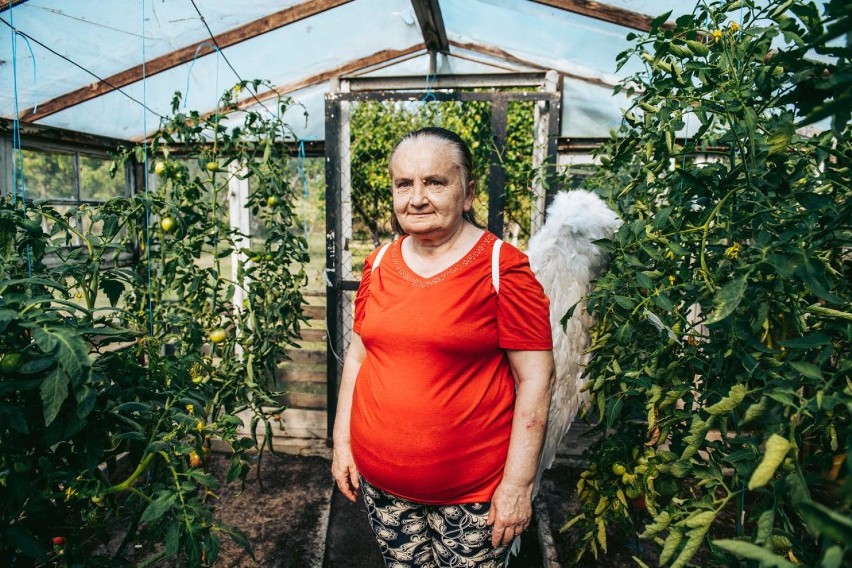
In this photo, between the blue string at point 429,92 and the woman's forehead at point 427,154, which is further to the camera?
the blue string at point 429,92

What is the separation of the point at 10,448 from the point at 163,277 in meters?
1.48

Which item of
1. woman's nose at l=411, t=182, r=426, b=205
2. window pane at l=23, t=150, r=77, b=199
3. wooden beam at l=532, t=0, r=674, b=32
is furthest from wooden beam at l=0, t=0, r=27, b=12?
wooden beam at l=532, t=0, r=674, b=32

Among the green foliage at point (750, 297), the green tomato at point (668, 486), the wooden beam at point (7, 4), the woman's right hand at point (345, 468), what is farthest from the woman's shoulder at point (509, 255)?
the wooden beam at point (7, 4)

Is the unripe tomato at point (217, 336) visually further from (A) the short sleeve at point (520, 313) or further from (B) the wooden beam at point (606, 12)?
(B) the wooden beam at point (606, 12)

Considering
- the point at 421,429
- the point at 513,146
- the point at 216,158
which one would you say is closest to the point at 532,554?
the point at 421,429

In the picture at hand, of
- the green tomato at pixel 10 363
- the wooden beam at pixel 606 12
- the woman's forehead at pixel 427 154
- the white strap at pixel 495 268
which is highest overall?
the wooden beam at pixel 606 12

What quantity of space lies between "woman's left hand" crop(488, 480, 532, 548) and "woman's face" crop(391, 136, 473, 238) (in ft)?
2.32

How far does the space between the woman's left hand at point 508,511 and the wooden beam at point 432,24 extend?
8.94ft

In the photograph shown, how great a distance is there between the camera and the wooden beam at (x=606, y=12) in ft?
8.48

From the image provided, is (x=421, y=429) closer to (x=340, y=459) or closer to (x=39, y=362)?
(x=340, y=459)

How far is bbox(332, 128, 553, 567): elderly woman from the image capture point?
1.27m

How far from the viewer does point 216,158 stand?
2.24 metres

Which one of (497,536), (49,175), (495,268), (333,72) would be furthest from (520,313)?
(49,175)

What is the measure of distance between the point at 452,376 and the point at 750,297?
0.69 meters
